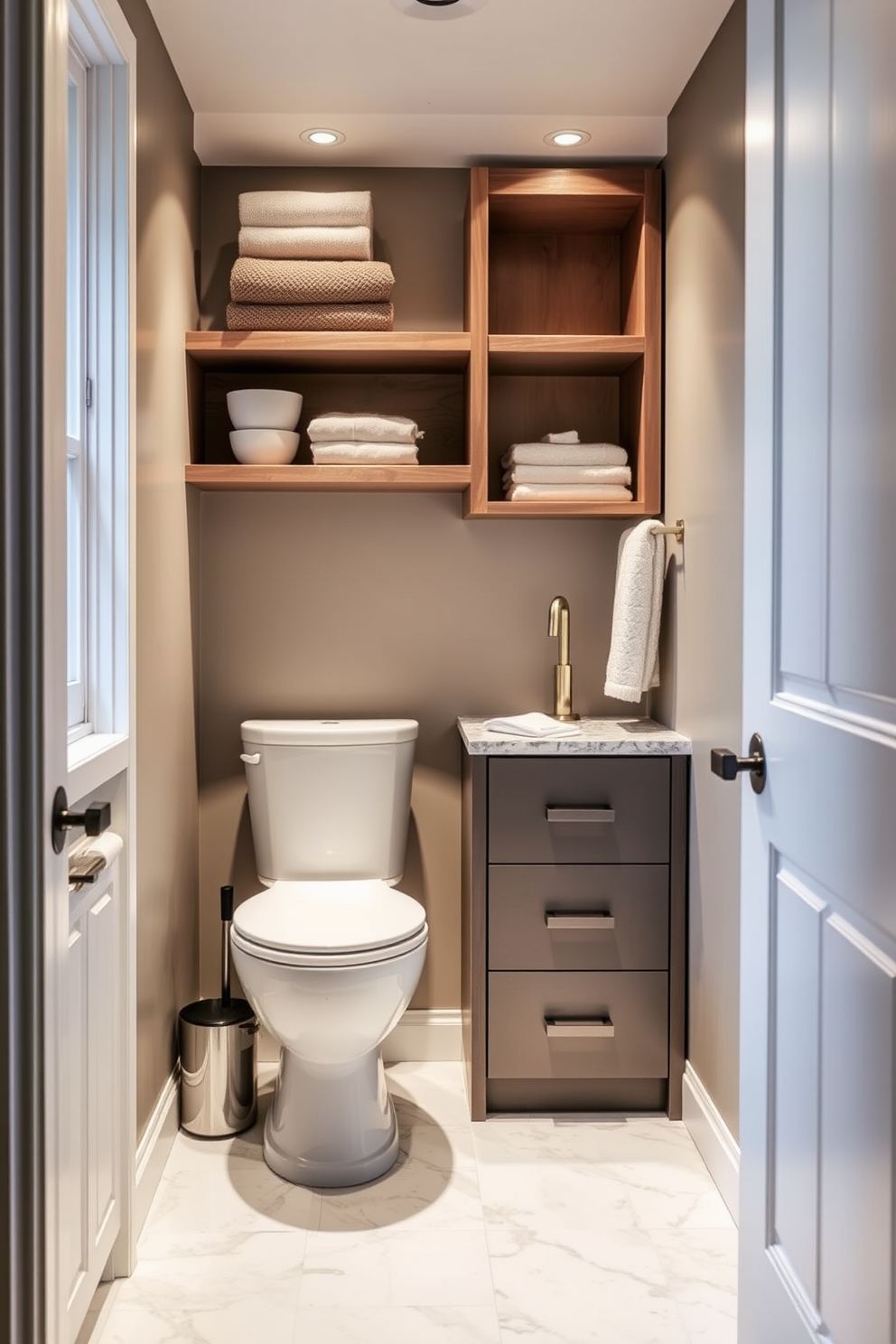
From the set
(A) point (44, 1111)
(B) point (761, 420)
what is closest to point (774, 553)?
(B) point (761, 420)

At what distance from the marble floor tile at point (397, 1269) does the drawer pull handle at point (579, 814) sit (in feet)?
2.67

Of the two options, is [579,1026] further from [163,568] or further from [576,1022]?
[163,568]

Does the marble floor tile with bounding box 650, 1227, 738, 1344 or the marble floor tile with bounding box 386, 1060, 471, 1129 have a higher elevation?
the marble floor tile with bounding box 650, 1227, 738, 1344

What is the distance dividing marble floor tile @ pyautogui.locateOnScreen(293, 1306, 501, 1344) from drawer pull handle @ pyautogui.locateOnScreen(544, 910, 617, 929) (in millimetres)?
794

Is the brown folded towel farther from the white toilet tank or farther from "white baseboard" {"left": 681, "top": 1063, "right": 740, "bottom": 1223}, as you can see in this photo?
"white baseboard" {"left": 681, "top": 1063, "right": 740, "bottom": 1223}

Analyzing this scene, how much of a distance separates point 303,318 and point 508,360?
48 centimetres

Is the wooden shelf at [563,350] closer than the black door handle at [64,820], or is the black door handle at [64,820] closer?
the black door handle at [64,820]

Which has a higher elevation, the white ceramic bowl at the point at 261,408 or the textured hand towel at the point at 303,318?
the textured hand towel at the point at 303,318

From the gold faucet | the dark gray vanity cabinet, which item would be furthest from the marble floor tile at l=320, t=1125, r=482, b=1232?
the gold faucet

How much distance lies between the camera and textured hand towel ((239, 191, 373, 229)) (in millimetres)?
2432

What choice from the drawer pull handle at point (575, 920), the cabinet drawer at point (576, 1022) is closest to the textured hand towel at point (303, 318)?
the drawer pull handle at point (575, 920)

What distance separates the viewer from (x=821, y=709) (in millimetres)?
1198

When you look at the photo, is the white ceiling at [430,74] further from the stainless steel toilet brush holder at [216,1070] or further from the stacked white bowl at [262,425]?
the stainless steel toilet brush holder at [216,1070]

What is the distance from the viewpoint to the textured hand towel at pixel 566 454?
250cm
